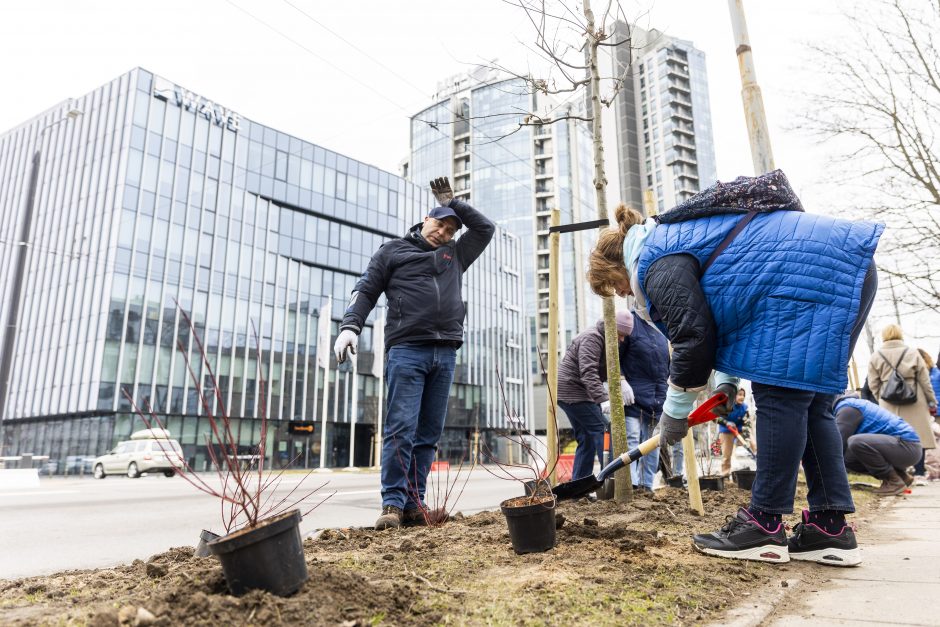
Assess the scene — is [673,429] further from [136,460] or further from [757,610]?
[136,460]

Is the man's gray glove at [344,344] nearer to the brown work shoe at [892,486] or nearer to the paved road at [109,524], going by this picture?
the paved road at [109,524]

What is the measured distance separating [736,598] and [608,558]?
0.51m

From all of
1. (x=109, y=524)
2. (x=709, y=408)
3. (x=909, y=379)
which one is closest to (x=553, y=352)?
(x=709, y=408)

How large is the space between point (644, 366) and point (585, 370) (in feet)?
2.90

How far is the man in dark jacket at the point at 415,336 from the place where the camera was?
370cm

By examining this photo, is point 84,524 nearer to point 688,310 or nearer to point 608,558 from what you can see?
point 608,558

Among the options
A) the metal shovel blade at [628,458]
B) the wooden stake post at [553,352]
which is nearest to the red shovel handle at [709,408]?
the metal shovel blade at [628,458]

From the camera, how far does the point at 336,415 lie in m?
37.2

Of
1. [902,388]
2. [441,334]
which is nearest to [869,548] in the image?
[441,334]

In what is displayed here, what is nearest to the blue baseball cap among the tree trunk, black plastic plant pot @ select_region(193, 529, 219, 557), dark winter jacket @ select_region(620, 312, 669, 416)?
the tree trunk

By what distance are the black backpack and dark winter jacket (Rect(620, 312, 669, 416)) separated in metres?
3.61

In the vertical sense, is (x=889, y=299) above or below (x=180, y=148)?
below

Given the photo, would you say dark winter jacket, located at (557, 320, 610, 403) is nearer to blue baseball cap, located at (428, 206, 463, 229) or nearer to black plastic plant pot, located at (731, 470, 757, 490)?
black plastic plant pot, located at (731, 470, 757, 490)

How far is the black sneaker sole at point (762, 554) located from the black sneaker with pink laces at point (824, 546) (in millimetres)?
161
